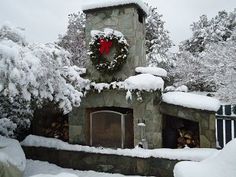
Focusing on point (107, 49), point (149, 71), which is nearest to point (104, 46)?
point (107, 49)

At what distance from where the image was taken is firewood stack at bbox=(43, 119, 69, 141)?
24.5 ft

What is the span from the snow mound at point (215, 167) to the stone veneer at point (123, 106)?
3225 mm

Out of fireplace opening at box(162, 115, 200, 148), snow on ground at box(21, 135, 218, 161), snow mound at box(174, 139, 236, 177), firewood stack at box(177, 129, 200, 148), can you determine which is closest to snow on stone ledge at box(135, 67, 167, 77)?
fireplace opening at box(162, 115, 200, 148)

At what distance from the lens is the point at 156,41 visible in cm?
1730

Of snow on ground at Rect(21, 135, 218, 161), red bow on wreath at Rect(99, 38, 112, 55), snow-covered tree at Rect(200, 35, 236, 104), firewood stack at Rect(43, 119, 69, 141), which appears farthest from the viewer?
snow-covered tree at Rect(200, 35, 236, 104)

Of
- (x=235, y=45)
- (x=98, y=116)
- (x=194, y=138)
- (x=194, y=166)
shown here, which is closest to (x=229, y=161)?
(x=194, y=166)

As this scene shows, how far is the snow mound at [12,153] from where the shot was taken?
5008 millimetres

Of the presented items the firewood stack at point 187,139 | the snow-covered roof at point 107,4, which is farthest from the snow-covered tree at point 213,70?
the snow-covered roof at point 107,4

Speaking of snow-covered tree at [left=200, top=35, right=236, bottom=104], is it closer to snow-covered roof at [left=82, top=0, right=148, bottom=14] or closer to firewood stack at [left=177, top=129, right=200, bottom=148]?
firewood stack at [left=177, top=129, right=200, bottom=148]

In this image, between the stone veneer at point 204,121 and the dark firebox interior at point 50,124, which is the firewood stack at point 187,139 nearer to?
the stone veneer at point 204,121

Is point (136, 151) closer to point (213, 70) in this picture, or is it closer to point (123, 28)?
point (123, 28)

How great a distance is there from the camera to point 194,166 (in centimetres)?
300

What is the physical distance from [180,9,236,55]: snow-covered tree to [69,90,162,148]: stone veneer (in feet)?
56.4

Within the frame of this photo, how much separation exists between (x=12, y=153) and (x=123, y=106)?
2.44m
